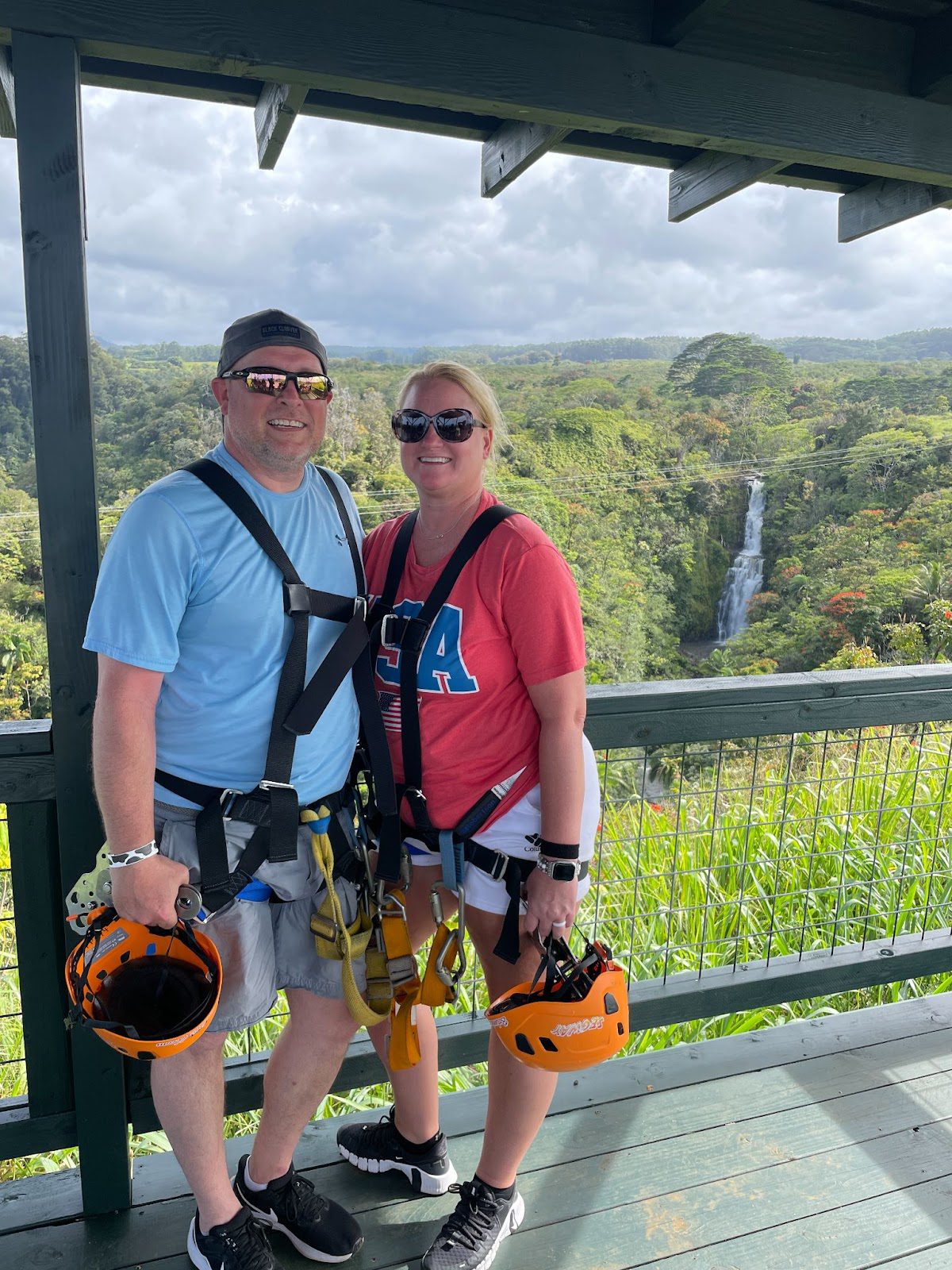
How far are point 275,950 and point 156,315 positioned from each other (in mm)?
66024

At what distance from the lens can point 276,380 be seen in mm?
1530

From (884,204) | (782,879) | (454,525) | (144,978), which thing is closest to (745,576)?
(782,879)

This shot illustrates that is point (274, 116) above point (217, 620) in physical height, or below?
above

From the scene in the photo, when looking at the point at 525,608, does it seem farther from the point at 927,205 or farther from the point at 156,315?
the point at 156,315

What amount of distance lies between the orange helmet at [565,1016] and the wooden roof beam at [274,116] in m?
1.62

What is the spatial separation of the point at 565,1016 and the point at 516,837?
313 millimetres

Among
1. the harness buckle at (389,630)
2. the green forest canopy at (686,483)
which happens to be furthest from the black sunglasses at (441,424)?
the green forest canopy at (686,483)

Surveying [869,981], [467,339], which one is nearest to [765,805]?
[869,981]

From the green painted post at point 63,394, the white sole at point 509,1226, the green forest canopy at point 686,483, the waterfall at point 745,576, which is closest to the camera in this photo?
the green painted post at point 63,394

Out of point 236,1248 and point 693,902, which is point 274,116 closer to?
point 236,1248

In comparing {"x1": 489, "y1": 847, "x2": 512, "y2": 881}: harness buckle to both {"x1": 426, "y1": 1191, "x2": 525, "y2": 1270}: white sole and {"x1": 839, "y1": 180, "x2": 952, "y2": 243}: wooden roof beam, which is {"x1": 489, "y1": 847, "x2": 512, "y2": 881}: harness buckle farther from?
{"x1": 839, "y1": 180, "x2": 952, "y2": 243}: wooden roof beam

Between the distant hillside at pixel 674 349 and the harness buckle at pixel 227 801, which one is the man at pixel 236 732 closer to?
the harness buckle at pixel 227 801

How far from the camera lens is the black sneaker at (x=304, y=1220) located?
1718 mm

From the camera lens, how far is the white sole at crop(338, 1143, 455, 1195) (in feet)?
6.18
